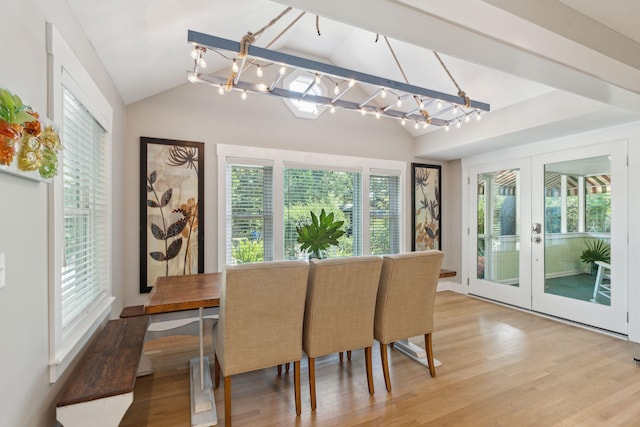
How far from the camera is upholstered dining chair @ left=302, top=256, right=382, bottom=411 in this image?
1990mm

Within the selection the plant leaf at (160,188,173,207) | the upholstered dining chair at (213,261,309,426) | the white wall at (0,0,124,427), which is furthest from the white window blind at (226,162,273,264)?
the white wall at (0,0,124,427)

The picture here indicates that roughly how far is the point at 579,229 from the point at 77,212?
4.96 m

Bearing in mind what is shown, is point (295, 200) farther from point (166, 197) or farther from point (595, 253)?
point (595, 253)

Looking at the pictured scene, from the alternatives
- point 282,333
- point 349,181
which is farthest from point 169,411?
point 349,181

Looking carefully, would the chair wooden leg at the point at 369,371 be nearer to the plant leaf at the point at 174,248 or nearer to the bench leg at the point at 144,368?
the bench leg at the point at 144,368

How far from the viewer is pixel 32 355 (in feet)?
4.23

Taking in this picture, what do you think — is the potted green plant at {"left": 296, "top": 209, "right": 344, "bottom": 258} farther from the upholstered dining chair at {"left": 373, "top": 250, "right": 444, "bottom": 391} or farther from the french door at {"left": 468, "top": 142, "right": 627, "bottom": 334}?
the french door at {"left": 468, "top": 142, "right": 627, "bottom": 334}

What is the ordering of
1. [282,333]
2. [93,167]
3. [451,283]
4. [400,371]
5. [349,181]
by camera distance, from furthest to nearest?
1. [451,283]
2. [349,181]
3. [400,371]
4. [93,167]
5. [282,333]

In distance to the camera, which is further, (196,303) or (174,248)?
(174,248)

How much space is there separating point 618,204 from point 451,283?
99.6 inches

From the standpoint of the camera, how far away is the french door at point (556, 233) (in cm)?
335

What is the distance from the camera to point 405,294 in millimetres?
2287

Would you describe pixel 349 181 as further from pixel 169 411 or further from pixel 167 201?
pixel 169 411

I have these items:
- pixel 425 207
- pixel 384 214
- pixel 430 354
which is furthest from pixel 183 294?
pixel 425 207
